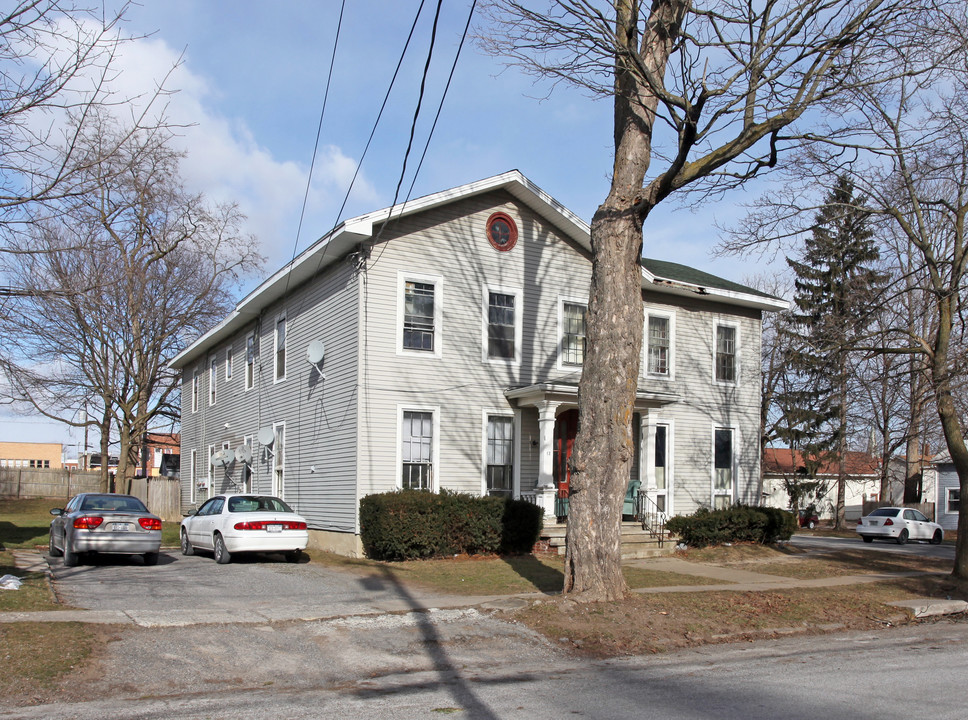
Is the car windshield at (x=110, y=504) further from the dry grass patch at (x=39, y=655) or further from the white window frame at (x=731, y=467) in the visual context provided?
the white window frame at (x=731, y=467)

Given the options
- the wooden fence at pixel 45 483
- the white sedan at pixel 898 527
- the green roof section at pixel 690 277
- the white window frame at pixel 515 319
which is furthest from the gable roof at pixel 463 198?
the wooden fence at pixel 45 483

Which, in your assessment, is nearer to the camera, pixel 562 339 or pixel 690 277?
pixel 562 339

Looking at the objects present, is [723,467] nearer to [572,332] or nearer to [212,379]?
[572,332]

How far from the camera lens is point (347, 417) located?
1809cm

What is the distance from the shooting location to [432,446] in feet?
61.0

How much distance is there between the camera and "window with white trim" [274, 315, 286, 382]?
72.7ft

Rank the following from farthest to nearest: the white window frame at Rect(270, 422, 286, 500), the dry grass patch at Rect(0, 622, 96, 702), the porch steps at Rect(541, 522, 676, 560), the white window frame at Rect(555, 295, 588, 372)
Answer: the white window frame at Rect(270, 422, 286, 500)
the white window frame at Rect(555, 295, 588, 372)
the porch steps at Rect(541, 522, 676, 560)
the dry grass patch at Rect(0, 622, 96, 702)

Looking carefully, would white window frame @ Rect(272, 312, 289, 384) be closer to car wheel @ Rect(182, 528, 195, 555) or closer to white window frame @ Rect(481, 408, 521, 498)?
car wheel @ Rect(182, 528, 195, 555)

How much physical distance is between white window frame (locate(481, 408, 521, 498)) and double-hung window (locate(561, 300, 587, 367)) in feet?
6.55

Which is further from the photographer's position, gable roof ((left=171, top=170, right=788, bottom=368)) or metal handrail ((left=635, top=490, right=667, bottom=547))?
metal handrail ((left=635, top=490, right=667, bottom=547))

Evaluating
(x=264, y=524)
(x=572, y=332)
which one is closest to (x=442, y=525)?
(x=264, y=524)

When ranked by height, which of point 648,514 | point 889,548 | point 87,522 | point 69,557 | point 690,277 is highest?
point 690,277

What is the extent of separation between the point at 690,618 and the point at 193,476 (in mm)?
24188

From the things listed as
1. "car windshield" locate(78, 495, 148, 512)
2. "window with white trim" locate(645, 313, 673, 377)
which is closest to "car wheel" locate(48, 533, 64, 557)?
"car windshield" locate(78, 495, 148, 512)
